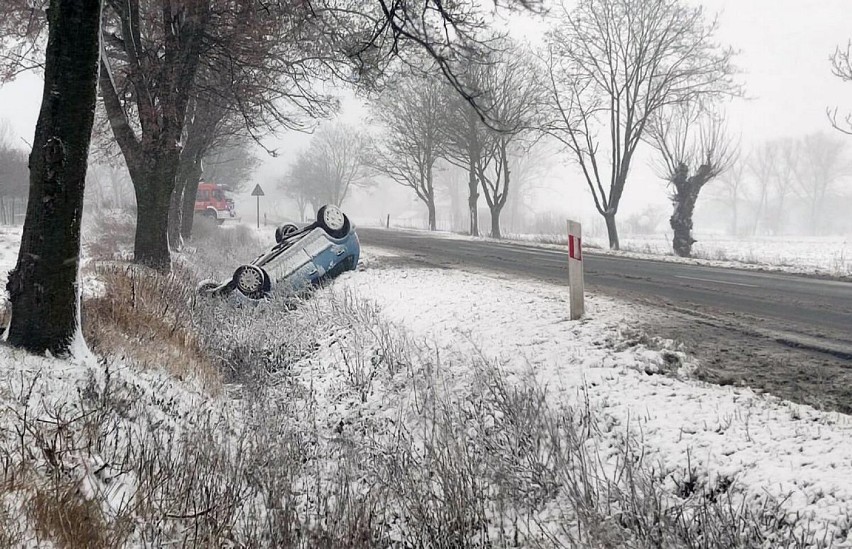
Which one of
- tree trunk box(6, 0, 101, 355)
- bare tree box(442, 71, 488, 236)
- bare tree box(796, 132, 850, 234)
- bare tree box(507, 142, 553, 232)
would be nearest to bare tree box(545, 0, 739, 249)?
bare tree box(442, 71, 488, 236)

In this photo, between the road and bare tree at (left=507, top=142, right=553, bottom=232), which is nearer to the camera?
the road

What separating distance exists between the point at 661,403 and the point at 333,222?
6.89 m

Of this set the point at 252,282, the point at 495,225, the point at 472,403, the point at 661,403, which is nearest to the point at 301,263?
the point at 252,282

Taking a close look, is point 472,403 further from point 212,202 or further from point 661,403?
point 212,202

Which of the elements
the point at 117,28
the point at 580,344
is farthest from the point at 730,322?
the point at 117,28

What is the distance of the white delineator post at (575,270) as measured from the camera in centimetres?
539

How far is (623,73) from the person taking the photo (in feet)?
62.7

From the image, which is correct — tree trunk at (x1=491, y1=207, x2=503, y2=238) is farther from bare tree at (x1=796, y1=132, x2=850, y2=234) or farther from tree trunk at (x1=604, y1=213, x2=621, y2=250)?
bare tree at (x1=796, y1=132, x2=850, y2=234)

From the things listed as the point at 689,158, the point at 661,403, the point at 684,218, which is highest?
the point at 689,158

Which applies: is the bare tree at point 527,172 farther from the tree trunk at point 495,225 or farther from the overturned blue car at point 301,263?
the overturned blue car at point 301,263

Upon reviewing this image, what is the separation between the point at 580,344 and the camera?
184 inches

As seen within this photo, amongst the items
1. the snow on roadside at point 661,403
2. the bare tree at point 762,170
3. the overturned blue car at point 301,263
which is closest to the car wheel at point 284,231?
the overturned blue car at point 301,263

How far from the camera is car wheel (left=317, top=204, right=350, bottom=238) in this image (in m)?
9.20

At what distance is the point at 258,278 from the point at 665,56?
55.4ft
